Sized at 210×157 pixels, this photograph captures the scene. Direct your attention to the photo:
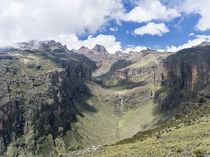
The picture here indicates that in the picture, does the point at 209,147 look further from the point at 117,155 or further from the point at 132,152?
the point at 117,155

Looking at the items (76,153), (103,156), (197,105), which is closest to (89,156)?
(103,156)

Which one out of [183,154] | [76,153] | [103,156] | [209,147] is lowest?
[76,153]

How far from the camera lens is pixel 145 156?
146ft

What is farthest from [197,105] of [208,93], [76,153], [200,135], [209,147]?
[209,147]

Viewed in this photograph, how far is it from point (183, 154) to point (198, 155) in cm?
492

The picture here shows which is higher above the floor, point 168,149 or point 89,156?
point 168,149

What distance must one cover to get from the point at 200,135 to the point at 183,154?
47.4 ft

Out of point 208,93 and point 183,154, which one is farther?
point 208,93

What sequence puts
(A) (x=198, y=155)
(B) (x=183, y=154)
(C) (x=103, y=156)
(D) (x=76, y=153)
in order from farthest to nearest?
(D) (x=76, y=153) < (C) (x=103, y=156) < (B) (x=183, y=154) < (A) (x=198, y=155)

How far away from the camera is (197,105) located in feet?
382

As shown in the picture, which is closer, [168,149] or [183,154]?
[183,154]

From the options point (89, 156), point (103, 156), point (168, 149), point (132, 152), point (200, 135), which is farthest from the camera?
point (89, 156)

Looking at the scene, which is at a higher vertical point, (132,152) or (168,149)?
(168,149)

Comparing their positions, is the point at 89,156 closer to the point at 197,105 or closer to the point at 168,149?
the point at 168,149
